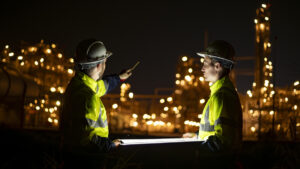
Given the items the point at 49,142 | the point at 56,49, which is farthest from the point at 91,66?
the point at 56,49

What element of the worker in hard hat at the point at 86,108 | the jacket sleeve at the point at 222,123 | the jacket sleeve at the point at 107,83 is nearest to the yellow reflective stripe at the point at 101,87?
the jacket sleeve at the point at 107,83

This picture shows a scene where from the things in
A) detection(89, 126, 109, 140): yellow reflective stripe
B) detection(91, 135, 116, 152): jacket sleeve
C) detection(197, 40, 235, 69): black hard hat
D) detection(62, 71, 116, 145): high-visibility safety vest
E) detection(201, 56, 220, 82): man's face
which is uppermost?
detection(197, 40, 235, 69): black hard hat

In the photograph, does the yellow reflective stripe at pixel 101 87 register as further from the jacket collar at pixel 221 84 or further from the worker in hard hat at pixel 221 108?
the jacket collar at pixel 221 84

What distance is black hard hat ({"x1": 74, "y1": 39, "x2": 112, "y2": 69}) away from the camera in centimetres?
456

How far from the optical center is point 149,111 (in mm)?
19766

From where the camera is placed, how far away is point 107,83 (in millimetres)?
5840

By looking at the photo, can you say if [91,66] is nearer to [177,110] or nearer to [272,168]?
[272,168]

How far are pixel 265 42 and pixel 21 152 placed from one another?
636 inches

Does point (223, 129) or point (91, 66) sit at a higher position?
point (91, 66)

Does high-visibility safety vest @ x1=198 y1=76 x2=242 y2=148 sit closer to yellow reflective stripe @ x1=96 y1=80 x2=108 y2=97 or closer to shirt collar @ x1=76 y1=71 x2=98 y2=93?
shirt collar @ x1=76 y1=71 x2=98 y2=93

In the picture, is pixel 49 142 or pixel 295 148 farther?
pixel 295 148

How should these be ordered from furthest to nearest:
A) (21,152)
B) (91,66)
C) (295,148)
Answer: (295,148)
(21,152)
(91,66)

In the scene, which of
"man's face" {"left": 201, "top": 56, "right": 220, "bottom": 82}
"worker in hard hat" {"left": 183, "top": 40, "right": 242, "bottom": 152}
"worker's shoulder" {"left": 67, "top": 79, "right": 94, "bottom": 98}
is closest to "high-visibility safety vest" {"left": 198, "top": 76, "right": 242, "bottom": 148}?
"worker in hard hat" {"left": 183, "top": 40, "right": 242, "bottom": 152}

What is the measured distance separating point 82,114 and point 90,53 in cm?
98
